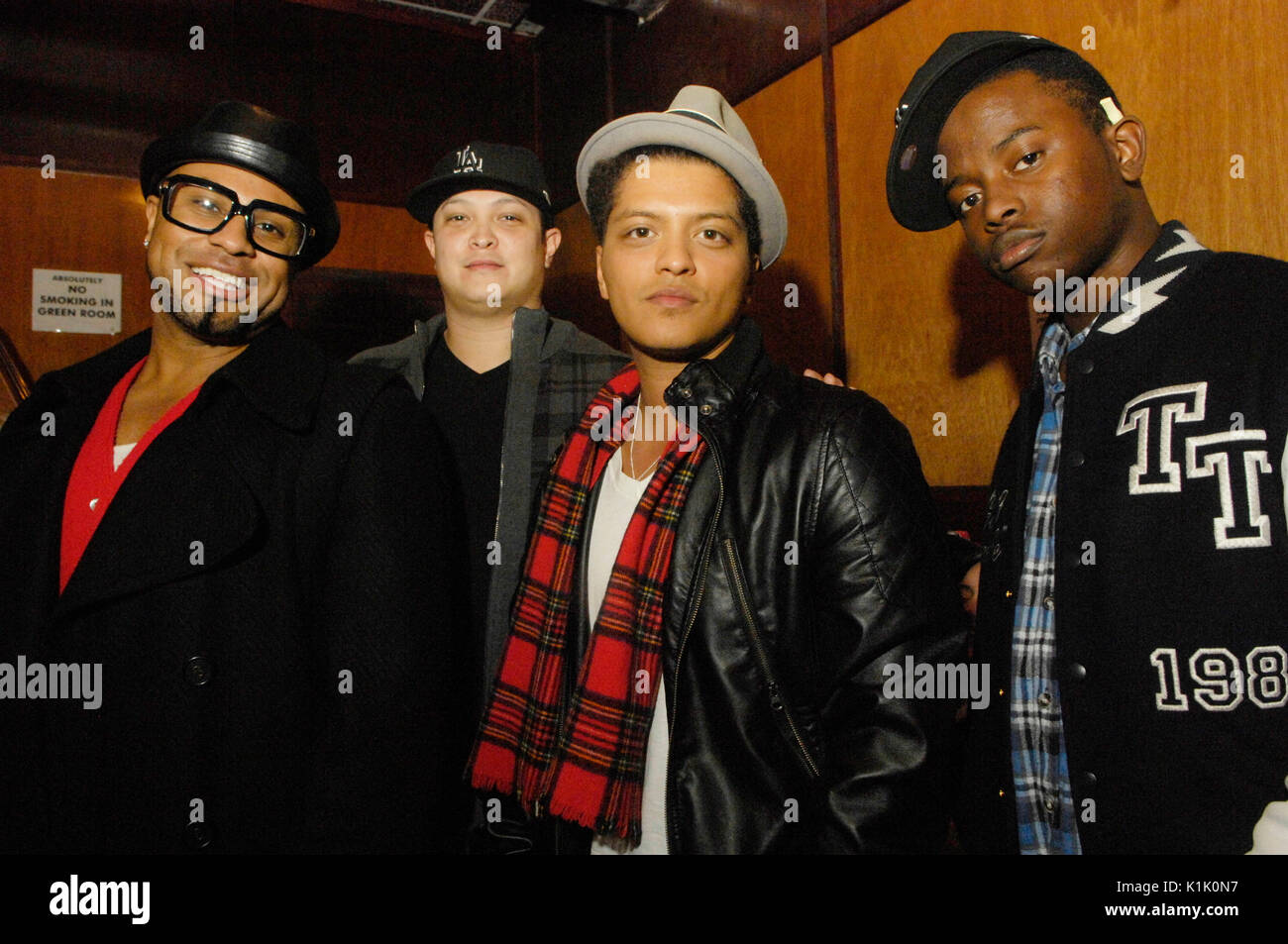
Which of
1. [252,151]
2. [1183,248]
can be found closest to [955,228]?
[1183,248]

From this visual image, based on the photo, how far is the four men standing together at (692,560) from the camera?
3.56ft

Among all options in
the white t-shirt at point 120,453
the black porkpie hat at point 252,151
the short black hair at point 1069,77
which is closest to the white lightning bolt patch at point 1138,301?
the short black hair at point 1069,77

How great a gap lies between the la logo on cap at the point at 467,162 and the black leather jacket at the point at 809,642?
4.26ft

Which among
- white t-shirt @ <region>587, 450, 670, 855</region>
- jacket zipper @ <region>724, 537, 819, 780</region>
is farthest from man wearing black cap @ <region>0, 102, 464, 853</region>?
jacket zipper @ <region>724, 537, 819, 780</region>

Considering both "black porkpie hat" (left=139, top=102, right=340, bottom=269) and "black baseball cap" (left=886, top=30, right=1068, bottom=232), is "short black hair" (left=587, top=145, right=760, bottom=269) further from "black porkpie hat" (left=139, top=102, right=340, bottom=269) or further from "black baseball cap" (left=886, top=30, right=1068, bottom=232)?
"black porkpie hat" (left=139, top=102, right=340, bottom=269)

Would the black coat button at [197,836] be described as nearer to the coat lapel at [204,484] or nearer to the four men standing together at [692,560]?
the four men standing together at [692,560]

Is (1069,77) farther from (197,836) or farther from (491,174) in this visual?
(197,836)

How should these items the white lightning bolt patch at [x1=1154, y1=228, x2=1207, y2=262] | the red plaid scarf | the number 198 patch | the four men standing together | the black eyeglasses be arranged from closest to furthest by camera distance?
the number 198 patch → the four men standing together → the white lightning bolt patch at [x1=1154, y1=228, x2=1207, y2=262] → the red plaid scarf → the black eyeglasses

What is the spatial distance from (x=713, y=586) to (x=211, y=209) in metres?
1.29

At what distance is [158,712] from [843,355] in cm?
207

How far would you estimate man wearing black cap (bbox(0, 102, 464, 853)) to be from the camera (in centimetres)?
128

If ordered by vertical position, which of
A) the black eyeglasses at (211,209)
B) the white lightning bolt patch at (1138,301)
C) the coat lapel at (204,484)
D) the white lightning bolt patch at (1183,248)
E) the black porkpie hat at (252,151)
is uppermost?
the black porkpie hat at (252,151)

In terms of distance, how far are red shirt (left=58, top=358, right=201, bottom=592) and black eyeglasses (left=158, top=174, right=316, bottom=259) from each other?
13.3 inches
